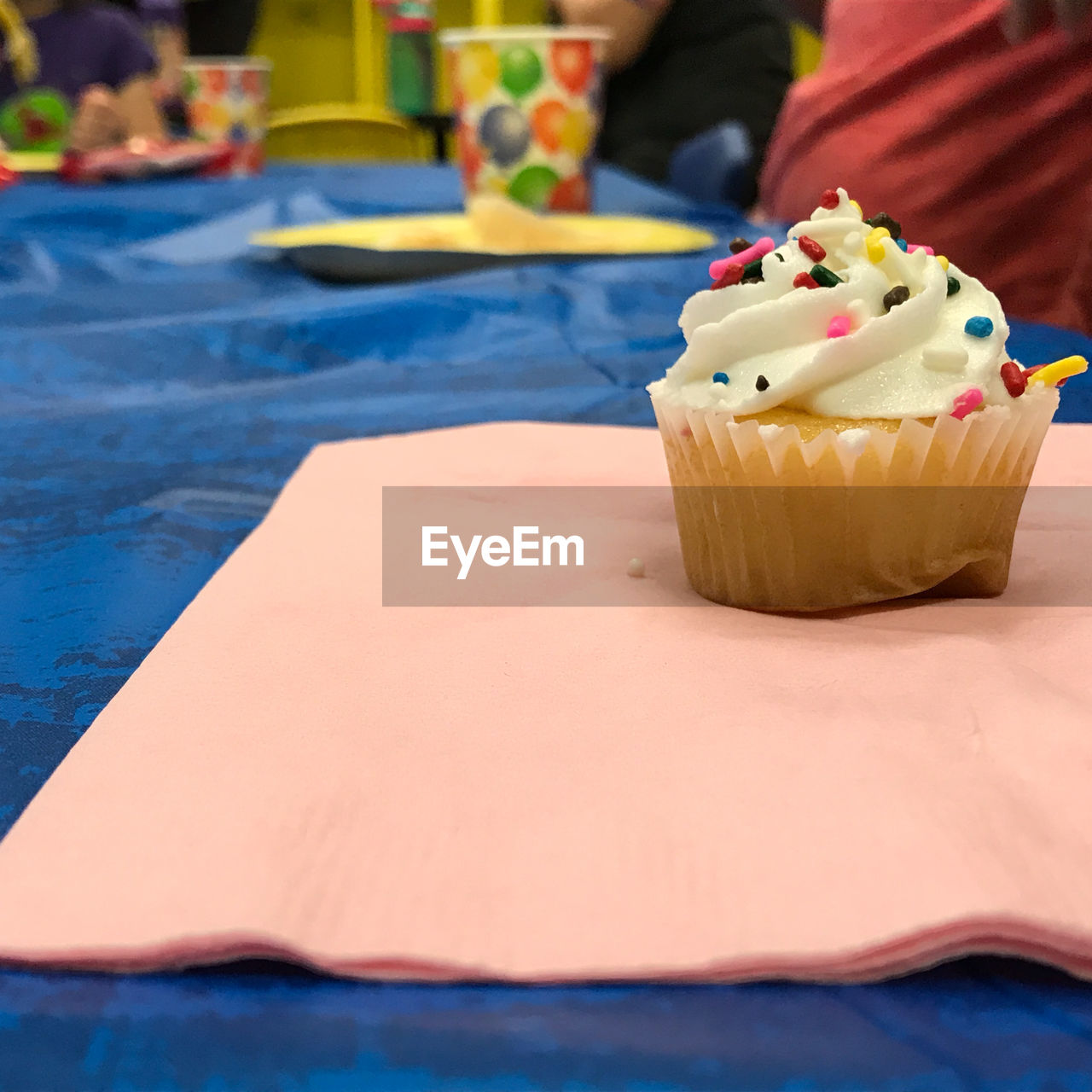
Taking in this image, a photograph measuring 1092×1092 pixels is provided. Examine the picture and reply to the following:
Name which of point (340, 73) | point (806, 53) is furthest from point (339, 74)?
point (806, 53)

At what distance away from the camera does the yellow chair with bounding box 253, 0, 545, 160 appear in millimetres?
5484

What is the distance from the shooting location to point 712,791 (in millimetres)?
463

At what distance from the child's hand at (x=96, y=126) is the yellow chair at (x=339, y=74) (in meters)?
2.50

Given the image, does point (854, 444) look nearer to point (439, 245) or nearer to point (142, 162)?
point (439, 245)

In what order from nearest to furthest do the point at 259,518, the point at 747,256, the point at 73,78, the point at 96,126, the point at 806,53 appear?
the point at 747,256, the point at 259,518, the point at 96,126, the point at 806,53, the point at 73,78

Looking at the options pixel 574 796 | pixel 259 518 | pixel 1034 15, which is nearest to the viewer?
pixel 574 796

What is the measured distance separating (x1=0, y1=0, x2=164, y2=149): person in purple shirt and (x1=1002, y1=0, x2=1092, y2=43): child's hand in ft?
7.58

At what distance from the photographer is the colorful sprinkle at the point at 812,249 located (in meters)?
0.72

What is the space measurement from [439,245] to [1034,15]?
0.73 meters

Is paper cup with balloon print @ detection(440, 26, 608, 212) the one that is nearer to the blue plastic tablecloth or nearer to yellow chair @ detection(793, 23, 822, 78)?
the blue plastic tablecloth

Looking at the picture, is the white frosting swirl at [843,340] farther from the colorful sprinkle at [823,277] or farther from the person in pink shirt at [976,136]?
the person in pink shirt at [976,136]

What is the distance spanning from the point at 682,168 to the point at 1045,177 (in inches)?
57.5

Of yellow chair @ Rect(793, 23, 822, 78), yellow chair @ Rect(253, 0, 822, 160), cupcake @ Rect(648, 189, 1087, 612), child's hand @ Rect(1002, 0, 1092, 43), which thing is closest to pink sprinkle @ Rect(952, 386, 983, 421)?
cupcake @ Rect(648, 189, 1087, 612)

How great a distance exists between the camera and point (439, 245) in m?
1.56
